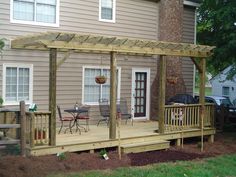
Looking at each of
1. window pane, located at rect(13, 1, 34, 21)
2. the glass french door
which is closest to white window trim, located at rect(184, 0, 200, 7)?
the glass french door

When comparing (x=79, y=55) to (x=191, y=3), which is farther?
(x=191, y=3)

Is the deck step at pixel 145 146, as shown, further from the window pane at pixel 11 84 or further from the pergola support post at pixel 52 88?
the window pane at pixel 11 84

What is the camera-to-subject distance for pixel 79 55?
16.0 m

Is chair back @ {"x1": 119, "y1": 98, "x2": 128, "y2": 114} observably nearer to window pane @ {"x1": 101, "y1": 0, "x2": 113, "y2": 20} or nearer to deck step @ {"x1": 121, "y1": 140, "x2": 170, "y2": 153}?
deck step @ {"x1": 121, "y1": 140, "x2": 170, "y2": 153}

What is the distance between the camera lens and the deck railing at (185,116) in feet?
47.1

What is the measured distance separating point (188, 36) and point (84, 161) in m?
11.2

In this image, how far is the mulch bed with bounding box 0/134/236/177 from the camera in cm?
960

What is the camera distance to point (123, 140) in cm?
1272

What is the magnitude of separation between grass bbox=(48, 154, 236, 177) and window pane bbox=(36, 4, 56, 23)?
670 cm

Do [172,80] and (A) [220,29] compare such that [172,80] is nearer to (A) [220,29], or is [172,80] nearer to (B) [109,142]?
(A) [220,29]

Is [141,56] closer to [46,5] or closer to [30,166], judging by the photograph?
[46,5]

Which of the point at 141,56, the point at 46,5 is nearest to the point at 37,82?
the point at 46,5

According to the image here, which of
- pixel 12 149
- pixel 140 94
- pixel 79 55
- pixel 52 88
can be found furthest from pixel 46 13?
pixel 140 94

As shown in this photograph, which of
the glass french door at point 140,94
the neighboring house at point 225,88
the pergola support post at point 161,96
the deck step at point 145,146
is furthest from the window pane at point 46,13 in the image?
the neighboring house at point 225,88
